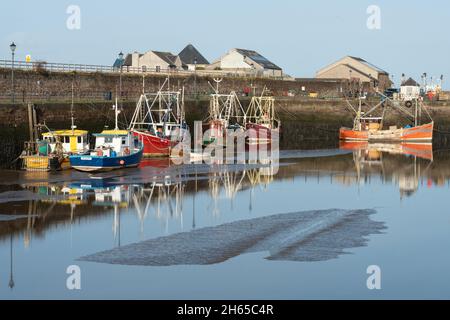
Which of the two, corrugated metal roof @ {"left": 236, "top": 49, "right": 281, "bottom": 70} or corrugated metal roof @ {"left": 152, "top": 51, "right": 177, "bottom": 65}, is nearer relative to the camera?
corrugated metal roof @ {"left": 152, "top": 51, "right": 177, "bottom": 65}

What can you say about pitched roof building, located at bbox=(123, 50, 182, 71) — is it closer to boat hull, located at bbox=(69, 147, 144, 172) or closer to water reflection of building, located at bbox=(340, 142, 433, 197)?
water reflection of building, located at bbox=(340, 142, 433, 197)

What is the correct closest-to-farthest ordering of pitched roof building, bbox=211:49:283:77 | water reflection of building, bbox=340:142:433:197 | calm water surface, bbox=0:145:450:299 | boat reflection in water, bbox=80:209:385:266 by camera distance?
calm water surface, bbox=0:145:450:299
boat reflection in water, bbox=80:209:385:266
water reflection of building, bbox=340:142:433:197
pitched roof building, bbox=211:49:283:77

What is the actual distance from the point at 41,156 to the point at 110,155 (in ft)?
9.59

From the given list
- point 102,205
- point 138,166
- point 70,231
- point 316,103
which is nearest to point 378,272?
point 70,231

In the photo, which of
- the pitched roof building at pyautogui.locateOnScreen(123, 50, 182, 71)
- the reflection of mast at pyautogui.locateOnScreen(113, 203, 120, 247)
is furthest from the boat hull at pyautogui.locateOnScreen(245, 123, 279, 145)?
the reflection of mast at pyautogui.locateOnScreen(113, 203, 120, 247)

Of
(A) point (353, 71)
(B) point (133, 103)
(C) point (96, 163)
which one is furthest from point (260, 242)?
(A) point (353, 71)

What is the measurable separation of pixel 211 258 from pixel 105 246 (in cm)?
293

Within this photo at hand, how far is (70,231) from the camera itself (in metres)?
22.9

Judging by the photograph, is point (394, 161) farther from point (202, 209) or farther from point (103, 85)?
point (103, 85)

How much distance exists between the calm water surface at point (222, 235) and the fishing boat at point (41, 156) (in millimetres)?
823

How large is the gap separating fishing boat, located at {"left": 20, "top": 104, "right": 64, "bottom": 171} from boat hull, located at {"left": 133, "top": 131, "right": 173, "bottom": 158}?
6263 millimetres

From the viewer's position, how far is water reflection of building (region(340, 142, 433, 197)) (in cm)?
3691

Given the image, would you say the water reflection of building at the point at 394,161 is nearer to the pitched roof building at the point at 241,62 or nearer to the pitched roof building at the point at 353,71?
the pitched roof building at the point at 241,62

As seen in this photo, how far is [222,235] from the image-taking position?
22562 millimetres
